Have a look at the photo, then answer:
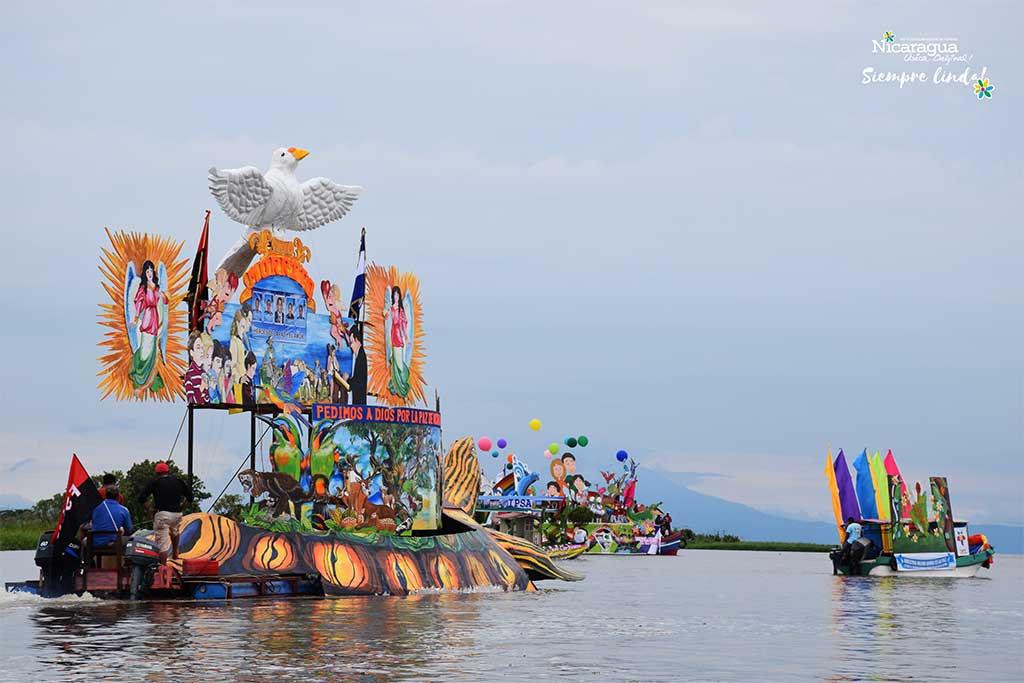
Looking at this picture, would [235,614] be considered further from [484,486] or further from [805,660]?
[484,486]

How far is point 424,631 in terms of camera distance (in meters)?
24.4

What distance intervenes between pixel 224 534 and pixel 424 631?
9.70m

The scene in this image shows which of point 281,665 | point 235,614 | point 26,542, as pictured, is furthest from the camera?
point 26,542

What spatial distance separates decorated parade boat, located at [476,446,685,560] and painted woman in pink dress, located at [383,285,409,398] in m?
44.0

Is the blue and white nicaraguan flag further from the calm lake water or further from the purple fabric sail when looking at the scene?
the purple fabric sail

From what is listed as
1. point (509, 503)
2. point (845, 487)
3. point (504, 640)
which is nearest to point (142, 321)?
point (504, 640)

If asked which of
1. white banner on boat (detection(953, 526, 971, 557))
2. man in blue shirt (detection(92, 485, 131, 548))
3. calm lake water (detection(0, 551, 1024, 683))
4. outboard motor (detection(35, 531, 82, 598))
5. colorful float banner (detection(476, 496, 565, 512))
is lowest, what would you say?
calm lake water (detection(0, 551, 1024, 683))

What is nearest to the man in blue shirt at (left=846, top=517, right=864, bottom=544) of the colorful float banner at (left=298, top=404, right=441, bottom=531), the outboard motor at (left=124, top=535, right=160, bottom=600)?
the colorful float banner at (left=298, top=404, right=441, bottom=531)

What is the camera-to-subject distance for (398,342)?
4381cm

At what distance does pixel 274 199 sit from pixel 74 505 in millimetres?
12576

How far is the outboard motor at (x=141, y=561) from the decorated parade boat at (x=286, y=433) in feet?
0.11

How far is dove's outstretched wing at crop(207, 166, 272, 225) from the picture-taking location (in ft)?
127

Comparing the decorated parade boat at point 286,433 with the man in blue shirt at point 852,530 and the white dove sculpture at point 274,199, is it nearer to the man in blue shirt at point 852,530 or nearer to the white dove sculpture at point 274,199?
the white dove sculpture at point 274,199

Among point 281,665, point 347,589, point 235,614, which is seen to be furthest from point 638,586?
point 281,665
